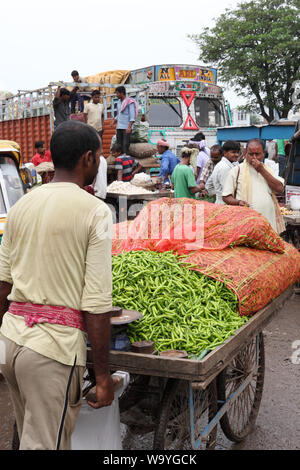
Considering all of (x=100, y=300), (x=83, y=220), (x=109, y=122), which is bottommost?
(x=100, y=300)

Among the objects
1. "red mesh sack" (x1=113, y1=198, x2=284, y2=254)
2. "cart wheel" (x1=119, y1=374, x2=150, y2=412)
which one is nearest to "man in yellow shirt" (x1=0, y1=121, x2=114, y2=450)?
"cart wheel" (x1=119, y1=374, x2=150, y2=412)

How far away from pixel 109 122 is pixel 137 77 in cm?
222

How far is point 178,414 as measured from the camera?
266 cm

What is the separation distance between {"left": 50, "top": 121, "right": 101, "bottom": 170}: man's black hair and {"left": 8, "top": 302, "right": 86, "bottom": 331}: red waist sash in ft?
1.97

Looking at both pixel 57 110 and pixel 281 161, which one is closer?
pixel 57 110

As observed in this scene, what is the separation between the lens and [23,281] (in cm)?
209

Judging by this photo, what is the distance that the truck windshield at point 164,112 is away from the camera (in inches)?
490

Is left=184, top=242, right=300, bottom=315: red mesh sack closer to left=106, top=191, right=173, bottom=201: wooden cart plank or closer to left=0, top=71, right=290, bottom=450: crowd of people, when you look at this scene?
left=0, top=71, right=290, bottom=450: crowd of people

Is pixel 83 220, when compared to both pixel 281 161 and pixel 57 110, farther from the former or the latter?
pixel 281 161

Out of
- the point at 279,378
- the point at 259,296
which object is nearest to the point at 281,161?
the point at 279,378

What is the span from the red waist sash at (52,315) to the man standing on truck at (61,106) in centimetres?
948

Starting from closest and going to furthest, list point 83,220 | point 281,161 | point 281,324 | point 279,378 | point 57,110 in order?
point 83,220
point 279,378
point 281,324
point 57,110
point 281,161

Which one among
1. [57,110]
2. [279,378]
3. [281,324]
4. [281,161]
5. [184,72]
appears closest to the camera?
[279,378]

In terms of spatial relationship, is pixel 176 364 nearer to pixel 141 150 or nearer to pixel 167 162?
pixel 167 162
